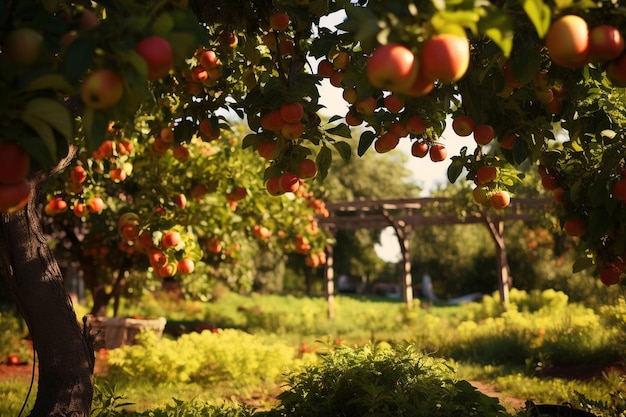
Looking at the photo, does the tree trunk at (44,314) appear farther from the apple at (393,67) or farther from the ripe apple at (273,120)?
the apple at (393,67)

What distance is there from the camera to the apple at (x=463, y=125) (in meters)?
2.77

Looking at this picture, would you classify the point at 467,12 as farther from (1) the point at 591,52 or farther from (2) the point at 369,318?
(2) the point at 369,318

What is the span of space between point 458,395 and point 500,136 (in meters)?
2.01

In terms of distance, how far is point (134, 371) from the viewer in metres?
7.39

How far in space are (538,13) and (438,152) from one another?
1.77 meters

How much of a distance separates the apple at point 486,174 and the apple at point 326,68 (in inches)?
39.2

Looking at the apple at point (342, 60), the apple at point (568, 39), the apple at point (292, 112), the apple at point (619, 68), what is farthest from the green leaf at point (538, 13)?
the apple at point (342, 60)

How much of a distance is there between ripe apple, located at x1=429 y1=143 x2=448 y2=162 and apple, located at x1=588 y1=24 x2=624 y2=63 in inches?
61.1

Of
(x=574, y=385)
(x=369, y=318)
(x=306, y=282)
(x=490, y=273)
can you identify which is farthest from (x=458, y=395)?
(x=306, y=282)

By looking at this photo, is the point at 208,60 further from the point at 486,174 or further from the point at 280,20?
the point at 486,174

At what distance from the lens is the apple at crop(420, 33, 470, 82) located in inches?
59.6

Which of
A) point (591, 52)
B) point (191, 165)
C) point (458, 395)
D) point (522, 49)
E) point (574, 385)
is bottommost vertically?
point (574, 385)

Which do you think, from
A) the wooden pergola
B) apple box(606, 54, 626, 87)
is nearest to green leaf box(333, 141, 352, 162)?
apple box(606, 54, 626, 87)

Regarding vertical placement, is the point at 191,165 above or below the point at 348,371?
above
